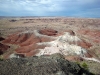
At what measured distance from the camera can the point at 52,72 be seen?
1695cm

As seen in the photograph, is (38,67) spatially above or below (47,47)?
above

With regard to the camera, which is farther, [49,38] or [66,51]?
[49,38]

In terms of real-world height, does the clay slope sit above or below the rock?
below

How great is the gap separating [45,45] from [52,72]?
3929 centimetres

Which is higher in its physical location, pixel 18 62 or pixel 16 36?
pixel 18 62

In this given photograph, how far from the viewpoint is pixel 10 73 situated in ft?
53.9

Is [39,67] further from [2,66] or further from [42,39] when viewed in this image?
[42,39]

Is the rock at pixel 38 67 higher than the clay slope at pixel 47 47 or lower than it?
higher

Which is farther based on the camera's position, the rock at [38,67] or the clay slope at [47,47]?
the clay slope at [47,47]

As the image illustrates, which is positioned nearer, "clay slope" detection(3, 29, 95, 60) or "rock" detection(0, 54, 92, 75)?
"rock" detection(0, 54, 92, 75)

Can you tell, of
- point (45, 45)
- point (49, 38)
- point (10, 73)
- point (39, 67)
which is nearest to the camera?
point (10, 73)

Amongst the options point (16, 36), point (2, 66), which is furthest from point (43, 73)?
point (16, 36)

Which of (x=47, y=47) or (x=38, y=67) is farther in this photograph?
(x=47, y=47)

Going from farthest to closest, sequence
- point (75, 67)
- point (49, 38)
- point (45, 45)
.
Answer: point (49, 38) < point (45, 45) < point (75, 67)
